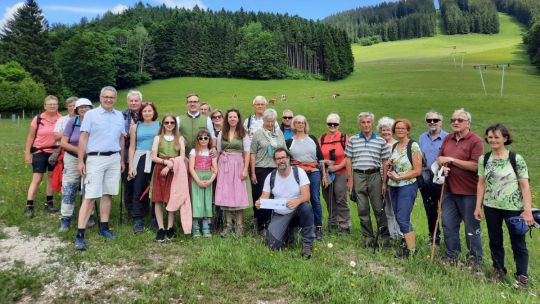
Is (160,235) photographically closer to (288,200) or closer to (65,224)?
(65,224)

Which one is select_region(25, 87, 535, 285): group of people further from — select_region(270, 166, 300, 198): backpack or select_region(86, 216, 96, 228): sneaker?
select_region(86, 216, 96, 228): sneaker

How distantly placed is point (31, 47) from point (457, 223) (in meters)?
64.7

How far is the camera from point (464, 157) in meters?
5.64

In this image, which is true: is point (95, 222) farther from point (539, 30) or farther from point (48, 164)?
point (539, 30)

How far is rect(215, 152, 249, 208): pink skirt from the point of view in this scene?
6812 mm

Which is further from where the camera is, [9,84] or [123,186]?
[9,84]

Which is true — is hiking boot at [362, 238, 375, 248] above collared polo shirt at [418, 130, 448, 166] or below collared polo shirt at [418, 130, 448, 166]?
below

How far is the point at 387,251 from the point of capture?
6.31 m

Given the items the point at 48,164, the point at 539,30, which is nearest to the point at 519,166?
the point at 48,164

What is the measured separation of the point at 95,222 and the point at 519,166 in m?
7.31

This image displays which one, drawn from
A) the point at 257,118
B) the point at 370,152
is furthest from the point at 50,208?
the point at 370,152

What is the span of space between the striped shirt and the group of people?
0.02 meters

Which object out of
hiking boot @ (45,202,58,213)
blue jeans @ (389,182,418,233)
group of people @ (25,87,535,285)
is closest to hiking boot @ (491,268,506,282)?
group of people @ (25,87,535,285)

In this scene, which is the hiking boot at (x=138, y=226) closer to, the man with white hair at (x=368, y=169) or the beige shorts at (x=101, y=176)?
the beige shorts at (x=101, y=176)
